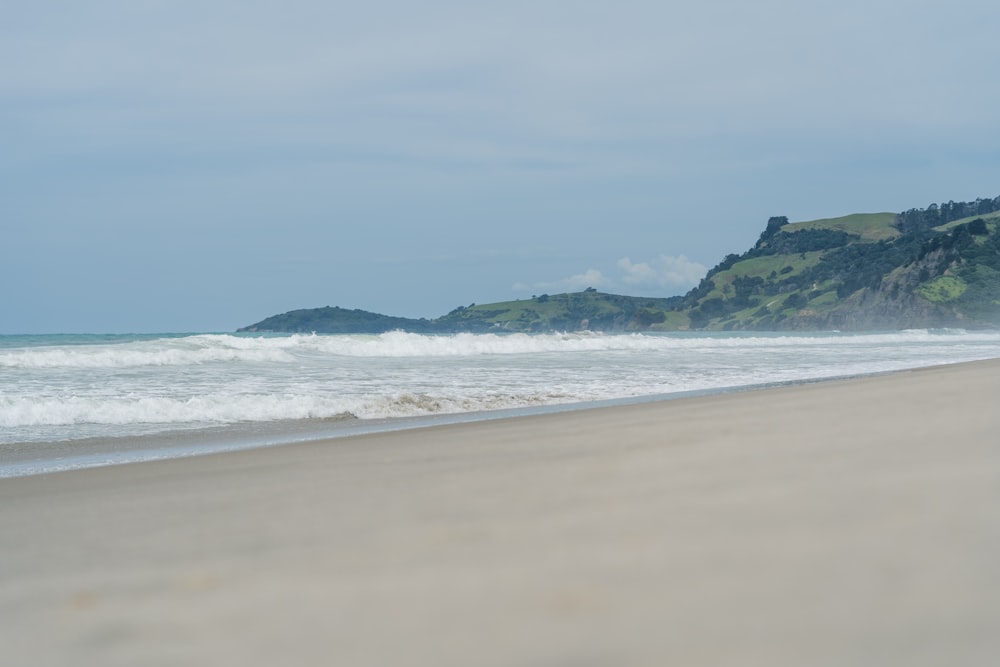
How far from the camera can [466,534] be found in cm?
273

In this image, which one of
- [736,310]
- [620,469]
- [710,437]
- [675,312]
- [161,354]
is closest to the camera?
[620,469]

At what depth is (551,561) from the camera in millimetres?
2289

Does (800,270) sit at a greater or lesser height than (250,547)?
greater

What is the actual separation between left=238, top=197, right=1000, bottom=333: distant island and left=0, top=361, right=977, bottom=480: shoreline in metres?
84.9

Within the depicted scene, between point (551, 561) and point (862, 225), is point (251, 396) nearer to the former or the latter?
point (551, 561)

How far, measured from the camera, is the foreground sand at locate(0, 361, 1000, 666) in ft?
5.56

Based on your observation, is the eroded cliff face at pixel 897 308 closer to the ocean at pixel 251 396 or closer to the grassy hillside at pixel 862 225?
the grassy hillside at pixel 862 225

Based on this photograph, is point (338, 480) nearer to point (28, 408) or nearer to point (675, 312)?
point (28, 408)

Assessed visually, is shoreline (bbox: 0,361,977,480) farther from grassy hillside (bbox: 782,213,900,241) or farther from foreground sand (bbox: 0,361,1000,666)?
grassy hillside (bbox: 782,213,900,241)

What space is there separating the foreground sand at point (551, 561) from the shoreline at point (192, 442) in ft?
7.93

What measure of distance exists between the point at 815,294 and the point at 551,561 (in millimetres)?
140823

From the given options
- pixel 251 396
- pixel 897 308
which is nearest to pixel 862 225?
pixel 897 308

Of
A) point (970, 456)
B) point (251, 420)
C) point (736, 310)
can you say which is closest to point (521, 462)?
point (970, 456)

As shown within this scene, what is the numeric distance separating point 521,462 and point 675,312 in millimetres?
155463
